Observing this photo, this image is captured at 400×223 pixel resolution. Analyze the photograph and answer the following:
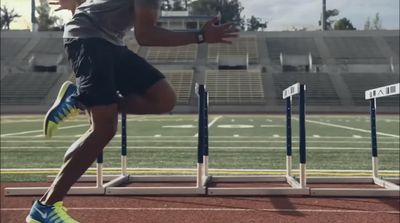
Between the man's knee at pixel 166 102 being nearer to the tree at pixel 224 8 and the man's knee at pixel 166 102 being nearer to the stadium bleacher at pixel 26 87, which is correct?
the tree at pixel 224 8

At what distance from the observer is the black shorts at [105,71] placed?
2596mm

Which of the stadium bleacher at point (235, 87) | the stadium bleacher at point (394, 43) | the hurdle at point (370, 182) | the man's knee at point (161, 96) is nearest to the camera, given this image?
the man's knee at point (161, 96)

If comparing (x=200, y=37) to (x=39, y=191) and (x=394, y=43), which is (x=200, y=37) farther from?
(x=394, y=43)

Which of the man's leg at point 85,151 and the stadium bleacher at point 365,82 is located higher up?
the stadium bleacher at point 365,82

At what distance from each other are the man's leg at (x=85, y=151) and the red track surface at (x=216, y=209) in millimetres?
1775

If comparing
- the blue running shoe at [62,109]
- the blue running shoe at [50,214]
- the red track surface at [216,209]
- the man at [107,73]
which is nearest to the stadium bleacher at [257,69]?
the red track surface at [216,209]

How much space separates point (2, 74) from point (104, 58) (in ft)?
133

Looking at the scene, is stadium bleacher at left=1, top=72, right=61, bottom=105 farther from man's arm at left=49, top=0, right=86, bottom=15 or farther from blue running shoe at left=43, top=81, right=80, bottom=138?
blue running shoe at left=43, top=81, right=80, bottom=138

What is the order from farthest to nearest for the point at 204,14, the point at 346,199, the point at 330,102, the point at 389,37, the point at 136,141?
1. the point at 389,37
2. the point at 330,102
3. the point at 136,141
4. the point at 346,199
5. the point at 204,14

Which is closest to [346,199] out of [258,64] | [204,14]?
[204,14]

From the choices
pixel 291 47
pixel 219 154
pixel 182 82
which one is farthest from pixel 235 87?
pixel 219 154

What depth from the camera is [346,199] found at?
5465 millimetres

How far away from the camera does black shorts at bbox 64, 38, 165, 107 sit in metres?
2.60

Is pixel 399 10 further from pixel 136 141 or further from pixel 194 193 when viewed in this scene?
pixel 136 141
